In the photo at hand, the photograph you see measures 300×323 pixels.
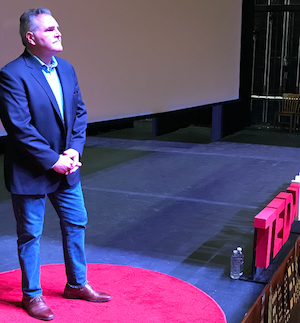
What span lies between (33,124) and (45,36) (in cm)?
41

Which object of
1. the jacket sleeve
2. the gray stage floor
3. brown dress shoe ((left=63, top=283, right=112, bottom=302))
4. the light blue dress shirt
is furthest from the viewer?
the gray stage floor

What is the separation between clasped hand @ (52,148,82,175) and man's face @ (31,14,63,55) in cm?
49

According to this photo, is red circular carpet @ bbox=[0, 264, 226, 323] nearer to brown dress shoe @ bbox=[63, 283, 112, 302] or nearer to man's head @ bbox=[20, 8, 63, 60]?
brown dress shoe @ bbox=[63, 283, 112, 302]

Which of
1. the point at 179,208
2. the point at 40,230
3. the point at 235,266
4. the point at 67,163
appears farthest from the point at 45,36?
the point at 179,208

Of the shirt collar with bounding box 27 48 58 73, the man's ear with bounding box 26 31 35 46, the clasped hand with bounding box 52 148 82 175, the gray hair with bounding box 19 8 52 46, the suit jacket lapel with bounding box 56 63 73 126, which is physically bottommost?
the clasped hand with bounding box 52 148 82 175

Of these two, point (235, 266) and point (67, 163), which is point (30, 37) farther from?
point (235, 266)

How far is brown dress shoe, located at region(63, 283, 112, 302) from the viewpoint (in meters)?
2.71

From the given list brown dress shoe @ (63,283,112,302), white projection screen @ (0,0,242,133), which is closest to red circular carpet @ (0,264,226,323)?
brown dress shoe @ (63,283,112,302)

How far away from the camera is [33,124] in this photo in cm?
240

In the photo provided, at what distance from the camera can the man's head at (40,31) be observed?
91.6 inches

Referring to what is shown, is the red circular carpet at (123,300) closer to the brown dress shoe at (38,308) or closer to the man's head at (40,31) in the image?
the brown dress shoe at (38,308)

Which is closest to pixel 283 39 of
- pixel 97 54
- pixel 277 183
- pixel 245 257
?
pixel 277 183

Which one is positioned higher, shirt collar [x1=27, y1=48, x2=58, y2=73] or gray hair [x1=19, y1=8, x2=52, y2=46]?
gray hair [x1=19, y1=8, x2=52, y2=46]

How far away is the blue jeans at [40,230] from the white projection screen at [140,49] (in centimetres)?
206
